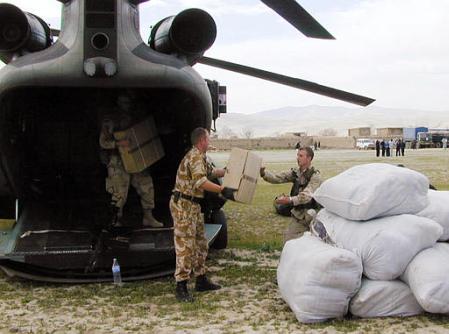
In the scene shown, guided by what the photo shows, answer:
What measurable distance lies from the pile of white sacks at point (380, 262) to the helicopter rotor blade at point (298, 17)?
5.20 ft

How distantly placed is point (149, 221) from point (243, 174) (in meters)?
1.90

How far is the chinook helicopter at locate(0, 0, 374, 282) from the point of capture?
5441 millimetres

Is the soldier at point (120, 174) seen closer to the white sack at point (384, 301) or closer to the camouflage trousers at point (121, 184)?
the camouflage trousers at point (121, 184)

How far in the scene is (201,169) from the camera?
4910mm

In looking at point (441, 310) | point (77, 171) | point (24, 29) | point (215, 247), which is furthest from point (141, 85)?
point (441, 310)

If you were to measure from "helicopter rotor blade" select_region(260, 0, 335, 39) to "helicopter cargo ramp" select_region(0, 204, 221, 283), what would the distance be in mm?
2183

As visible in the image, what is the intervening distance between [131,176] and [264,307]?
8.08ft

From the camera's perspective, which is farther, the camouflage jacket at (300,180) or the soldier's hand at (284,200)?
the camouflage jacket at (300,180)

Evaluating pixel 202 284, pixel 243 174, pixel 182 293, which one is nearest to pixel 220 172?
pixel 243 174

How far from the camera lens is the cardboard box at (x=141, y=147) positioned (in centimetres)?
637

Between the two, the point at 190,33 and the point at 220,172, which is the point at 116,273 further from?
the point at 190,33

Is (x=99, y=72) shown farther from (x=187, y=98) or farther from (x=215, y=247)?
(x=215, y=247)

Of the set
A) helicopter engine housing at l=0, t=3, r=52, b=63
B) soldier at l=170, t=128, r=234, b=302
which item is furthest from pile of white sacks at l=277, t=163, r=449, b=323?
helicopter engine housing at l=0, t=3, r=52, b=63

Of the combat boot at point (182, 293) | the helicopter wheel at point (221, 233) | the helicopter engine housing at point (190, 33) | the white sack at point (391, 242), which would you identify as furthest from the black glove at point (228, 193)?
the helicopter wheel at point (221, 233)
